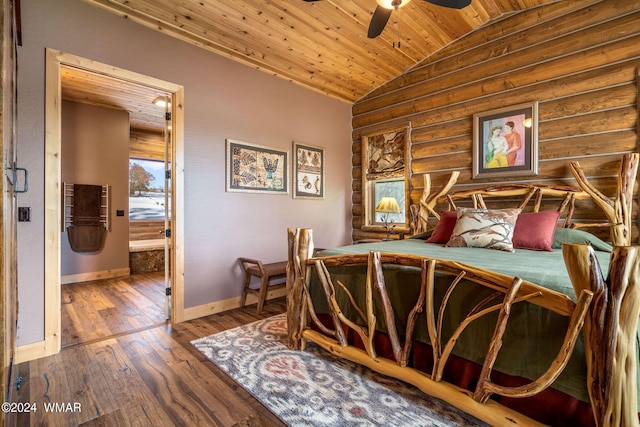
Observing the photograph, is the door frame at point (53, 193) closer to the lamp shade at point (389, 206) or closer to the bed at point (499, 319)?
the bed at point (499, 319)

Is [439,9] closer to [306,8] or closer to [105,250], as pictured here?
[306,8]

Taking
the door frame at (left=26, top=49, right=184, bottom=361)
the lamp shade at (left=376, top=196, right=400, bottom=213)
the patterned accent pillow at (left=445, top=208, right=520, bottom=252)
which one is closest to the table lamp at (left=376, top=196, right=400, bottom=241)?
the lamp shade at (left=376, top=196, right=400, bottom=213)

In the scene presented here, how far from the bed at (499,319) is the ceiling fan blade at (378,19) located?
6.25 feet

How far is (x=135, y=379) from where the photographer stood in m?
1.98

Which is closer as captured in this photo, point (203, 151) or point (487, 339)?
point (487, 339)

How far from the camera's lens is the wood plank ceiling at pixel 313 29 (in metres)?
2.77

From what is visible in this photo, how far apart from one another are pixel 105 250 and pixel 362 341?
192 inches

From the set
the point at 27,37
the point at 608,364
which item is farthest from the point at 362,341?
the point at 27,37

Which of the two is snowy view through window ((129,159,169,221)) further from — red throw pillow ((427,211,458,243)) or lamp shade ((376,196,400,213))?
red throw pillow ((427,211,458,243))

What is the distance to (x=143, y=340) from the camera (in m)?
2.59

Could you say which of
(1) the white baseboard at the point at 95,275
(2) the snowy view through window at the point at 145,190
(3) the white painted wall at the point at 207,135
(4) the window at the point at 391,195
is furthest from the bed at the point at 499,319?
(2) the snowy view through window at the point at 145,190

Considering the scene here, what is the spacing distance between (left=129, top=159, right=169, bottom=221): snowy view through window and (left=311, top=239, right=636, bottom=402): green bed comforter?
19.6ft

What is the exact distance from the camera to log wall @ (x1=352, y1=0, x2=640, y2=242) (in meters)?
2.66

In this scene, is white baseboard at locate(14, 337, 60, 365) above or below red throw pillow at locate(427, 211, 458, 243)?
below
